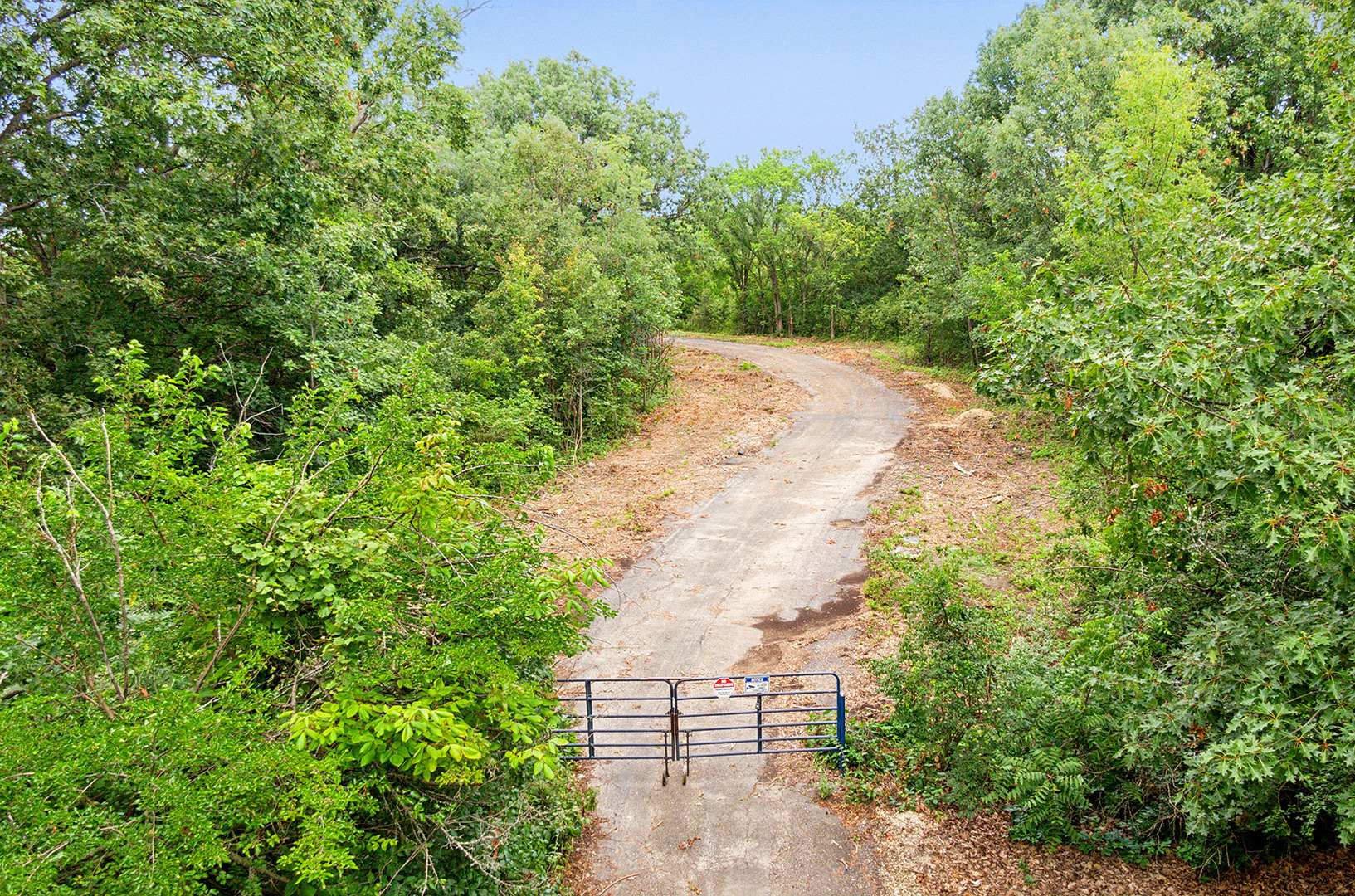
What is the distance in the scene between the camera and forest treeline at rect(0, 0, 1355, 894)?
3.96 metres

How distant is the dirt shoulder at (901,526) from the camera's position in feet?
21.1

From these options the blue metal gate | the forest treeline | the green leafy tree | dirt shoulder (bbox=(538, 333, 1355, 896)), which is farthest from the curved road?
the green leafy tree

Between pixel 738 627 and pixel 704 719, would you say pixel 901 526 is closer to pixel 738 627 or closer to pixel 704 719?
pixel 738 627

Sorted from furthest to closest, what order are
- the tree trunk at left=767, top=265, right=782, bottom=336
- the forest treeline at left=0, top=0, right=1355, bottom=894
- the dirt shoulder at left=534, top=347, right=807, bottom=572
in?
the tree trunk at left=767, top=265, right=782, bottom=336
the dirt shoulder at left=534, top=347, right=807, bottom=572
the forest treeline at left=0, top=0, right=1355, bottom=894

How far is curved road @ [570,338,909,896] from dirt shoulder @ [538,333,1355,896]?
14.3 inches

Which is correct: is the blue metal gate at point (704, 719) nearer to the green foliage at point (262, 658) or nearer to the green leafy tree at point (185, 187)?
the green foliage at point (262, 658)

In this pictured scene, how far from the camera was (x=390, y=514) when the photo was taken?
5.29 m

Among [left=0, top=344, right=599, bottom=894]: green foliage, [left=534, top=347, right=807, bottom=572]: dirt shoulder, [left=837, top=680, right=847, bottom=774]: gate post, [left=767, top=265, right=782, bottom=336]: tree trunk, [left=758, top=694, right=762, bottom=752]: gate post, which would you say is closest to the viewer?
[left=0, top=344, right=599, bottom=894]: green foliage

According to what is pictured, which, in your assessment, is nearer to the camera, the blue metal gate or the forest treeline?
the forest treeline

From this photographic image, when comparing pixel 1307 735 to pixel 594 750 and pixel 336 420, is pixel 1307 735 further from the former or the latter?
pixel 336 420

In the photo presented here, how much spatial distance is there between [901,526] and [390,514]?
10683mm

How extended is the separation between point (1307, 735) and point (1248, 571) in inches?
71.8

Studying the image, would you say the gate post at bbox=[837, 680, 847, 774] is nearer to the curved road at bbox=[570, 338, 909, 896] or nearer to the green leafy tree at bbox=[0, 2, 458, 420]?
the curved road at bbox=[570, 338, 909, 896]

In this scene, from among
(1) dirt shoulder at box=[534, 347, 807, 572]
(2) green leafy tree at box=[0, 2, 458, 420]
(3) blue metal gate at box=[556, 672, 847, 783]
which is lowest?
(3) blue metal gate at box=[556, 672, 847, 783]
